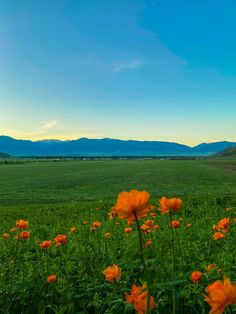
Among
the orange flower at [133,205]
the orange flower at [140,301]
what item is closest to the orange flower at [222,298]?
the orange flower at [140,301]

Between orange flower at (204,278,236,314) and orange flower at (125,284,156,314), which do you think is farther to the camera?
orange flower at (125,284,156,314)

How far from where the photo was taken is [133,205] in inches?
60.3

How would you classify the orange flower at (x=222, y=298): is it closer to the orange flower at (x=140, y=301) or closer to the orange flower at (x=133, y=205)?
the orange flower at (x=140, y=301)

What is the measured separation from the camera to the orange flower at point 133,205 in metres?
1.53

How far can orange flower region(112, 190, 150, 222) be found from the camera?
1.53 metres

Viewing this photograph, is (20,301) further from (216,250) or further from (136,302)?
(216,250)

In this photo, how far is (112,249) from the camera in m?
5.38

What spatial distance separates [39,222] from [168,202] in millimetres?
9692

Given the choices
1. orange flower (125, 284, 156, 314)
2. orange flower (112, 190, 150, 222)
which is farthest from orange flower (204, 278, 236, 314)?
orange flower (112, 190, 150, 222)

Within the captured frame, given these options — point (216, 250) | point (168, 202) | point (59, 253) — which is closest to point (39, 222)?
point (59, 253)

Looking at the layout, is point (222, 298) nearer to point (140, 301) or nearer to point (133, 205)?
point (140, 301)

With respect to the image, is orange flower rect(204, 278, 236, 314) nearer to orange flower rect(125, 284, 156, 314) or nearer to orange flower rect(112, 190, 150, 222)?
orange flower rect(125, 284, 156, 314)

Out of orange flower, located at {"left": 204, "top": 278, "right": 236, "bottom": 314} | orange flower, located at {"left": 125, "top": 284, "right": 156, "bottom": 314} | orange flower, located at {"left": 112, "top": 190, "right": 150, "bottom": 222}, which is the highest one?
orange flower, located at {"left": 112, "top": 190, "right": 150, "bottom": 222}

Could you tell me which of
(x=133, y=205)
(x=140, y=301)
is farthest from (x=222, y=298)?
(x=133, y=205)
